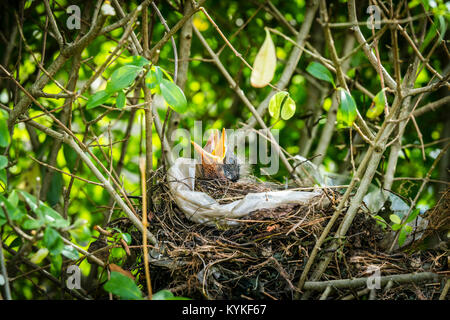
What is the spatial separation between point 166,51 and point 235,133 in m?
0.96

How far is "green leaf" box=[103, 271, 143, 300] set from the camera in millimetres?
1199

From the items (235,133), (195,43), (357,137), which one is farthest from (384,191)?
(195,43)

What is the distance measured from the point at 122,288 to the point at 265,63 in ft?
2.49

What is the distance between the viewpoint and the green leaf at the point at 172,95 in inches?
53.2

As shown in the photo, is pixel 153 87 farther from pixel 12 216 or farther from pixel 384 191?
pixel 384 191

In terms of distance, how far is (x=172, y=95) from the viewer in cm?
136

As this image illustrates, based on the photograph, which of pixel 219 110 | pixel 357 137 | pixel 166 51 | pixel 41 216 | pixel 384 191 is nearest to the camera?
pixel 41 216

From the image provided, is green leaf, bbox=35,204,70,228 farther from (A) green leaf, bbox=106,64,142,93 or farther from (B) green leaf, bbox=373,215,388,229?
(B) green leaf, bbox=373,215,388,229

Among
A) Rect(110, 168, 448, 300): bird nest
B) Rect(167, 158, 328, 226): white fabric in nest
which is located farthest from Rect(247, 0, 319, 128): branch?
Rect(110, 168, 448, 300): bird nest

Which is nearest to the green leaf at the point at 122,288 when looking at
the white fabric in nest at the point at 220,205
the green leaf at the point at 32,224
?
the green leaf at the point at 32,224

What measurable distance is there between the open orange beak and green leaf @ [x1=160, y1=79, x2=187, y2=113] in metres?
0.59

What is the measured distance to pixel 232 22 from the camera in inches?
117

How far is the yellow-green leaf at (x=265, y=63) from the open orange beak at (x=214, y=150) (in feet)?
2.66

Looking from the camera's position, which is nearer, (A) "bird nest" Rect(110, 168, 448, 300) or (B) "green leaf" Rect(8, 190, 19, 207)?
(B) "green leaf" Rect(8, 190, 19, 207)
